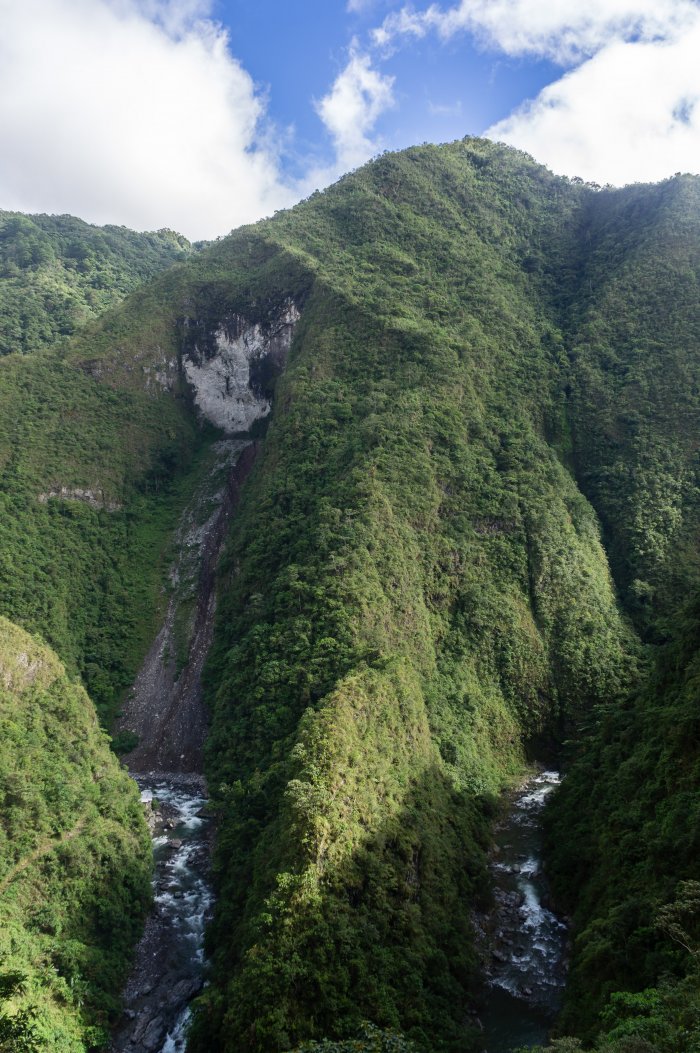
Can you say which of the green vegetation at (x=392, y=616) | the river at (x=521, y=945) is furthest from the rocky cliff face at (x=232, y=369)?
the river at (x=521, y=945)

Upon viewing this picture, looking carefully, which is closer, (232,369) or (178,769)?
(178,769)

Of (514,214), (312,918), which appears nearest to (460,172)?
(514,214)

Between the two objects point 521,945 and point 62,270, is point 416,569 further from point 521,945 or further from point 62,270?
point 62,270

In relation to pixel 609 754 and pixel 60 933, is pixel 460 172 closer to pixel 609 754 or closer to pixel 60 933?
pixel 609 754

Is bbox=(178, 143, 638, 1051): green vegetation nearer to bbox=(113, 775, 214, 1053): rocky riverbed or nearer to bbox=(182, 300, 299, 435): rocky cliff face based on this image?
bbox=(113, 775, 214, 1053): rocky riverbed

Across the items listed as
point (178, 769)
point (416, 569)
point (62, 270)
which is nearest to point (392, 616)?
point (416, 569)

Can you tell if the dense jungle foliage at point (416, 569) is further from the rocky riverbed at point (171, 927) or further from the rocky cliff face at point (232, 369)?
the rocky cliff face at point (232, 369)
